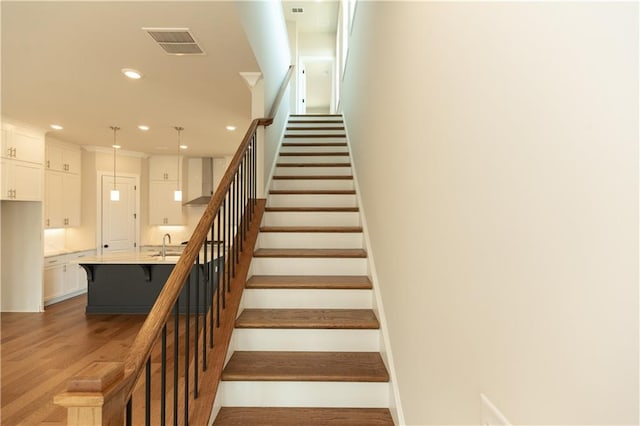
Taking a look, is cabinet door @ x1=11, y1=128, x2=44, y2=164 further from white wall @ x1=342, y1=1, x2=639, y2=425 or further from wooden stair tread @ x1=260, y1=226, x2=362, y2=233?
white wall @ x1=342, y1=1, x2=639, y2=425

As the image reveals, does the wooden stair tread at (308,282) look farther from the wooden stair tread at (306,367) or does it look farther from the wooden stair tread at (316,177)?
the wooden stair tread at (316,177)

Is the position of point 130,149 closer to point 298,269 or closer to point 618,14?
point 298,269

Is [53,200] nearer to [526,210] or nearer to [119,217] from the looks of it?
[119,217]

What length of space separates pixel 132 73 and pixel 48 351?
3055mm

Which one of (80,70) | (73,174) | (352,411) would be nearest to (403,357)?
(352,411)

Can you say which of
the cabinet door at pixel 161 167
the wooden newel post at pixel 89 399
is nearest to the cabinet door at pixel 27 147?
the cabinet door at pixel 161 167

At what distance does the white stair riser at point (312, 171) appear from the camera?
4.34 metres

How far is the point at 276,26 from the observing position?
4.31 m

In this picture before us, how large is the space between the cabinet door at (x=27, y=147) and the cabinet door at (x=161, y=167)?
8.92 feet

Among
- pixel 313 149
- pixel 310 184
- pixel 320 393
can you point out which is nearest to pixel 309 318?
pixel 320 393

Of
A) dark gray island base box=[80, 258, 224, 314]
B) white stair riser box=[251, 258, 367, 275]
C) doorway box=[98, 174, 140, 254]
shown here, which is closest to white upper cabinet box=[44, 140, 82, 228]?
doorway box=[98, 174, 140, 254]

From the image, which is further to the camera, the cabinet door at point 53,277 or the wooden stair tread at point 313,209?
the cabinet door at point 53,277

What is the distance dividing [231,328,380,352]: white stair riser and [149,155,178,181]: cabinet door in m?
6.90

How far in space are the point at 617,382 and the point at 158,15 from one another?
9.22 feet
